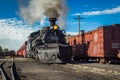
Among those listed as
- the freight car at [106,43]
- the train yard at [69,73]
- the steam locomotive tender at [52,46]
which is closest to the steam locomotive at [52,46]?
the steam locomotive tender at [52,46]

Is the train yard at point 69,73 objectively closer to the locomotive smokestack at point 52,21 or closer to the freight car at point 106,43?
the freight car at point 106,43

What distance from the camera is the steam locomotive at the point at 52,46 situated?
71.6 ft

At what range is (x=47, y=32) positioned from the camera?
23.3 meters

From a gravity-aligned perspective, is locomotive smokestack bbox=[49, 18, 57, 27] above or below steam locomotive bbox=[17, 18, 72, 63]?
above

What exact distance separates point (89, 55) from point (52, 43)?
4059 mm

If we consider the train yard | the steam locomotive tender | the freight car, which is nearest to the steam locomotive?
the steam locomotive tender

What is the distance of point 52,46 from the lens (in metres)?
22.1

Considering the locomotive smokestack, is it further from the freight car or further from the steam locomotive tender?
the freight car

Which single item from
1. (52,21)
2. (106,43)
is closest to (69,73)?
(106,43)

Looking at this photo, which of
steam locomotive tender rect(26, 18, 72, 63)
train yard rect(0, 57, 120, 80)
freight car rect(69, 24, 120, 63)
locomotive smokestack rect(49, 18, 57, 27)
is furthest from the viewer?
locomotive smokestack rect(49, 18, 57, 27)

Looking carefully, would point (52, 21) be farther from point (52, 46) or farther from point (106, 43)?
point (106, 43)

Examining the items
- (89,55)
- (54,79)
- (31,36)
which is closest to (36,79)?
(54,79)

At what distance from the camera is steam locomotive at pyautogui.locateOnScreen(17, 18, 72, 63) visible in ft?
71.6

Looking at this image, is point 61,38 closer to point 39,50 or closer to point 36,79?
point 39,50
